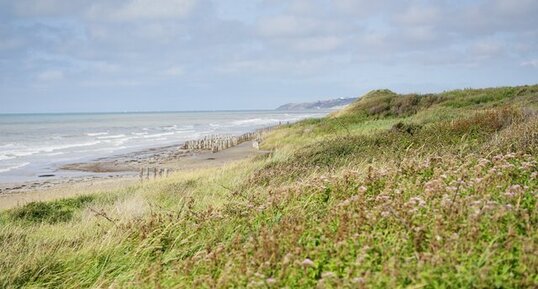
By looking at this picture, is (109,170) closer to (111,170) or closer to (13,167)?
(111,170)

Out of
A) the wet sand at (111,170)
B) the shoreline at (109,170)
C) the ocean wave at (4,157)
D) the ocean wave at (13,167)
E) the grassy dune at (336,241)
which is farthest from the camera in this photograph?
the ocean wave at (4,157)

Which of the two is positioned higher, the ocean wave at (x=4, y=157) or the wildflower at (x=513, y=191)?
the wildflower at (x=513, y=191)

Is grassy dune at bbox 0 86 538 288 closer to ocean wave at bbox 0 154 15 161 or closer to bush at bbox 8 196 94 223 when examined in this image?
bush at bbox 8 196 94 223

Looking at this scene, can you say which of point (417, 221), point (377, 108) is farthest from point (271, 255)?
point (377, 108)

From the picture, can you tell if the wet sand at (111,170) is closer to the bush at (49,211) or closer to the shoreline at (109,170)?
the shoreline at (109,170)

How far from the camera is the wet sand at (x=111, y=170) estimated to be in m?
26.1

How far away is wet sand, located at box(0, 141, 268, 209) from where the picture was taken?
26.1m

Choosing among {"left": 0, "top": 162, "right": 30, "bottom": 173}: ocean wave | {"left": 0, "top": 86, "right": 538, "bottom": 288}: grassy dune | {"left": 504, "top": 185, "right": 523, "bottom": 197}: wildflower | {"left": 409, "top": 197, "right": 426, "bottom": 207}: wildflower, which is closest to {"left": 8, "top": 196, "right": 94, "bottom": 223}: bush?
{"left": 0, "top": 86, "right": 538, "bottom": 288}: grassy dune

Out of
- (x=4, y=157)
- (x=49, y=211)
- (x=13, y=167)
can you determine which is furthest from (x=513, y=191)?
(x=4, y=157)

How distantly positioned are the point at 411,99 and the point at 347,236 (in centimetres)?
4286

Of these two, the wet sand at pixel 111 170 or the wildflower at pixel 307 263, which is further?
the wet sand at pixel 111 170

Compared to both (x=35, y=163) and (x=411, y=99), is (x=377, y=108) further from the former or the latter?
(x=35, y=163)

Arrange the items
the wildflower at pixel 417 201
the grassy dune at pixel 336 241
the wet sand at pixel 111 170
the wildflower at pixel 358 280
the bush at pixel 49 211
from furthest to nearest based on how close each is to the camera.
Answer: the wet sand at pixel 111 170, the bush at pixel 49 211, the wildflower at pixel 417 201, the grassy dune at pixel 336 241, the wildflower at pixel 358 280

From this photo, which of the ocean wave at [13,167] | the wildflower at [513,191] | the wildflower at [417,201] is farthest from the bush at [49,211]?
the ocean wave at [13,167]
